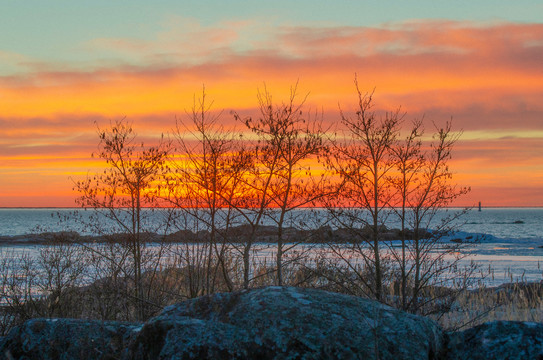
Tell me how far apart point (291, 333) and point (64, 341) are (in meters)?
2.73

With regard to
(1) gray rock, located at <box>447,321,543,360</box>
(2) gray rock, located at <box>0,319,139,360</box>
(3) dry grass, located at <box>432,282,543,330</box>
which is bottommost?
(3) dry grass, located at <box>432,282,543,330</box>

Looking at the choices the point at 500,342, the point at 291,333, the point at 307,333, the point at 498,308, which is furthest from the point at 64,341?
the point at 498,308

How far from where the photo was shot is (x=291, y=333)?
174 inches

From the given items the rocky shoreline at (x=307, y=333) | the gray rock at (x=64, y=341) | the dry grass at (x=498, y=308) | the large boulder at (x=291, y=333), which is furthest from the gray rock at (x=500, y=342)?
the dry grass at (x=498, y=308)

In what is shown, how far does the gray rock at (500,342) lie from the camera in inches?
174

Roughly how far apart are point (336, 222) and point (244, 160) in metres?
2.13

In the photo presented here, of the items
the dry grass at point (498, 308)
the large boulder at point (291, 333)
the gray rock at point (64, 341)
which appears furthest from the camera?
the dry grass at point (498, 308)

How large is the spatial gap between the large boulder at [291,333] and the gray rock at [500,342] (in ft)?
0.63

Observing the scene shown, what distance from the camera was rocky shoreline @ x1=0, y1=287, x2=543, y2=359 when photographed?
4.36 metres

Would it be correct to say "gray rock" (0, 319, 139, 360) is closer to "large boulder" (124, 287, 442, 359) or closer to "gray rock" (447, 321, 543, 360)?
"large boulder" (124, 287, 442, 359)

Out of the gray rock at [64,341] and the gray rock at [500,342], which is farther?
the gray rock at [64,341]

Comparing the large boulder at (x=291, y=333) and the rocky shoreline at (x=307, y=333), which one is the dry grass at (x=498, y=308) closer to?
the rocky shoreline at (x=307, y=333)

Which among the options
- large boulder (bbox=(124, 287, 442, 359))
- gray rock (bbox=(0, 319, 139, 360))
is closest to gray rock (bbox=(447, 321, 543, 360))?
large boulder (bbox=(124, 287, 442, 359))

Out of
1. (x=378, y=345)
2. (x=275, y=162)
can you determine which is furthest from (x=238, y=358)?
(x=275, y=162)
